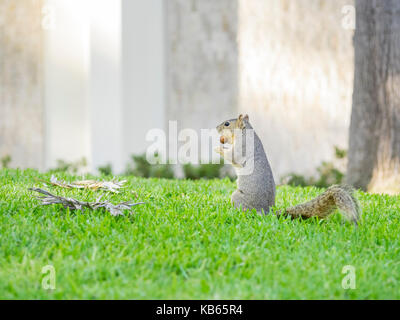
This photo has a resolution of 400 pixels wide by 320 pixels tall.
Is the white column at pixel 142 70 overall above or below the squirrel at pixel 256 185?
above

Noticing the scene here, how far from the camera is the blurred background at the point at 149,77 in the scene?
9.19 meters

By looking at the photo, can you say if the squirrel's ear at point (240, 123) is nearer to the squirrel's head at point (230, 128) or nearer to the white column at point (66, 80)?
the squirrel's head at point (230, 128)

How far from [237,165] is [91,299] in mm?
2049

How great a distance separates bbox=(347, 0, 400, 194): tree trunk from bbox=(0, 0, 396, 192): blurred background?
2.04m

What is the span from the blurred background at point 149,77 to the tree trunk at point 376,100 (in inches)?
80.2

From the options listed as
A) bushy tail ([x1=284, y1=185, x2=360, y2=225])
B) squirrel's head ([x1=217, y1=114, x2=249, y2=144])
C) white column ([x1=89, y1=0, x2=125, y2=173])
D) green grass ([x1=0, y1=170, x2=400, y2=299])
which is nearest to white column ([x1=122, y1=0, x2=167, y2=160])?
white column ([x1=89, y1=0, x2=125, y2=173])

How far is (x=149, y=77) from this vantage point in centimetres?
988

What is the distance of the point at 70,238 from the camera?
3.60m

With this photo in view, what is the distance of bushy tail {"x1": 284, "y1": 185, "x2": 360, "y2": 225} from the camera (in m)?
4.00

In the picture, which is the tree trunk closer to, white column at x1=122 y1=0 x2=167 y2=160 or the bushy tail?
the bushy tail

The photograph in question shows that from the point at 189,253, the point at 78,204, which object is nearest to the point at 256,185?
the point at 189,253

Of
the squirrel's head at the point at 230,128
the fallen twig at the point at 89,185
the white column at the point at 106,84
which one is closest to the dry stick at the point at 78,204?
the fallen twig at the point at 89,185

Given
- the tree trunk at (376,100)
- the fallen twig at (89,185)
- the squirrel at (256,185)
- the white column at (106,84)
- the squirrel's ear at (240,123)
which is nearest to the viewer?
the squirrel at (256,185)

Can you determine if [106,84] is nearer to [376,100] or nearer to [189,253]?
[376,100]
